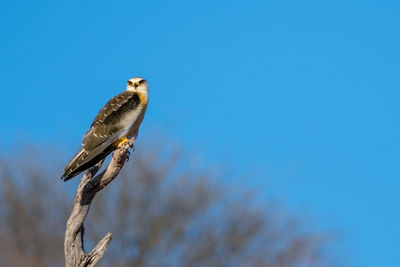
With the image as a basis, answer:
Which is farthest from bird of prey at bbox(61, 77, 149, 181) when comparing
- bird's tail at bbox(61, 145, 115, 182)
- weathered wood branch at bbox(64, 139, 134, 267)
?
weathered wood branch at bbox(64, 139, 134, 267)

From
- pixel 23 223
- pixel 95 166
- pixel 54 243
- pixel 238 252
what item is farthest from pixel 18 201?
pixel 95 166


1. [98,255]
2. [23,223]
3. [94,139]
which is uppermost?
[23,223]

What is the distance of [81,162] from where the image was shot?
7691 mm

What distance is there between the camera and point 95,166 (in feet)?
26.7

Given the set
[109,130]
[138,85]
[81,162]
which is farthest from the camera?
[138,85]

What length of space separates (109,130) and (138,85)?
1006 mm

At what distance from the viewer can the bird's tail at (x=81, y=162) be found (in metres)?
7.68

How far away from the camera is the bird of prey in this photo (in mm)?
7734

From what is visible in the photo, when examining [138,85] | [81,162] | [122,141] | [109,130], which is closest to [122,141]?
[122,141]

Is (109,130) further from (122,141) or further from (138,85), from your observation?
(138,85)

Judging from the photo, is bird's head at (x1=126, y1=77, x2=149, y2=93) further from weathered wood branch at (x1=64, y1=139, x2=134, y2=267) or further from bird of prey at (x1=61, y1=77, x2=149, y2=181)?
weathered wood branch at (x1=64, y1=139, x2=134, y2=267)

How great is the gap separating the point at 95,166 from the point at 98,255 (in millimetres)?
1095

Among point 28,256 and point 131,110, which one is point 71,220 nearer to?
point 131,110

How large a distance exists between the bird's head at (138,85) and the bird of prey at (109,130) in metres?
0.28
